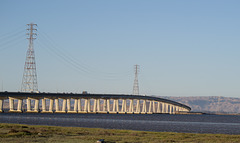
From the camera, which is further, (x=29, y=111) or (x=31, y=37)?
(x=29, y=111)

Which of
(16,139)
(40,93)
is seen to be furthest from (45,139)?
(40,93)

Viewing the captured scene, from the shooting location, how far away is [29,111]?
566 feet

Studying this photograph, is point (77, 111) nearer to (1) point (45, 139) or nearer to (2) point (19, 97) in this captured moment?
(2) point (19, 97)

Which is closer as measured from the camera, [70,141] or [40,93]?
[70,141]

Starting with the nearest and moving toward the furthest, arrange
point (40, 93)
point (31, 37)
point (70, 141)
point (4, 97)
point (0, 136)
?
point (70, 141) → point (0, 136) → point (31, 37) → point (4, 97) → point (40, 93)

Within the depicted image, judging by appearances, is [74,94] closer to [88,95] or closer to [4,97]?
[88,95]

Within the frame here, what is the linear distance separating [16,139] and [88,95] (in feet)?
497

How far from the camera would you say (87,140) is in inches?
1941

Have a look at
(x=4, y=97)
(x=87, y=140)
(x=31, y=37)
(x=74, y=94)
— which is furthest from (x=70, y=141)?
(x=74, y=94)

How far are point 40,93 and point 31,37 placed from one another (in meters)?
30.8

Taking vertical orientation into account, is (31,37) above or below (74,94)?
above

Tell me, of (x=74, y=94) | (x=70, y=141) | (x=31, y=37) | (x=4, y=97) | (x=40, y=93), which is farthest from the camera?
(x=74, y=94)

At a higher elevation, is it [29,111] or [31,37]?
[31,37]

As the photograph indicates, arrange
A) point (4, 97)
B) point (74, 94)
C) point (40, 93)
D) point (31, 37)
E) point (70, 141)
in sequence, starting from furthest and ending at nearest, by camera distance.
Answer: point (74, 94) → point (40, 93) → point (4, 97) → point (31, 37) → point (70, 141)
